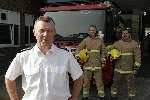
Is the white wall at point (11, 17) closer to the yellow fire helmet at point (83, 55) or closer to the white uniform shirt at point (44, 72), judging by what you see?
the yellow fire helmet at point (83, 55)

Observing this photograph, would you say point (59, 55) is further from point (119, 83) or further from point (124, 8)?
point (124, 8)

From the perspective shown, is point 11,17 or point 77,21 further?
point 11,17

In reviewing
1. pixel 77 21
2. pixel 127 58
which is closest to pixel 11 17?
pixel 77 21

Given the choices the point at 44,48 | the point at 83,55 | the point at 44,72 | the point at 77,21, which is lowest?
the point at 83,55

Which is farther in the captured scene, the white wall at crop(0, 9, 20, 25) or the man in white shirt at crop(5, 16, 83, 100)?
the white wall at crop(0, 9, 20, 25)

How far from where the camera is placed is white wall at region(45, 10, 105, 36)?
35.5 feet

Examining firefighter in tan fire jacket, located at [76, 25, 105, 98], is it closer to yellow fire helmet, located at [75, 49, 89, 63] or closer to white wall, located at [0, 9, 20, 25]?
yellow fire helmet, located at [75, 49, 89, 63]

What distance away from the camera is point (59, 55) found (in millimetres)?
3352

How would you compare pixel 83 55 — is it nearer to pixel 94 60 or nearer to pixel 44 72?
pixel 94 60

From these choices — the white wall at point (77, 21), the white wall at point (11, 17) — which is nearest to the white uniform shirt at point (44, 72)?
the white wall at point (77, 21)

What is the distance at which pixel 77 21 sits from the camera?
10.9 m

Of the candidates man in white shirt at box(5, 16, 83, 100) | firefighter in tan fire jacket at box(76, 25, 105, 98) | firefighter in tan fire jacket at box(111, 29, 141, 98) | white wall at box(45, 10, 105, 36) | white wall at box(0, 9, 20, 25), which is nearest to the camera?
man in white shirt at box(5, 16, 83, 100)

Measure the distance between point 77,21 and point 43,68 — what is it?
7706 mm

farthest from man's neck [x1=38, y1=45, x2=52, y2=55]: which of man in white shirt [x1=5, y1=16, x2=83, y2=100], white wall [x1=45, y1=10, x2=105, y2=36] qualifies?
white wall [x1=45, y1=10, x2=105, y2=36]
